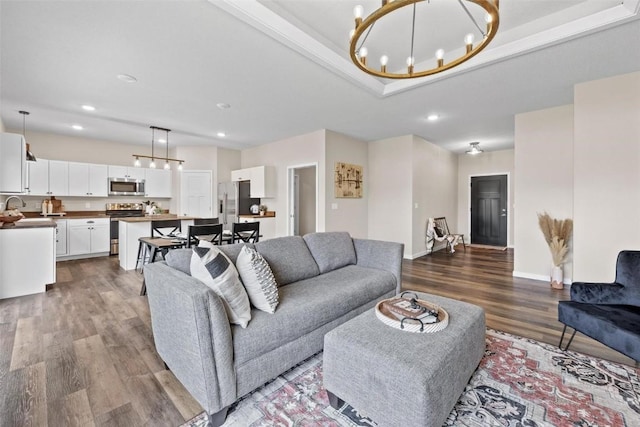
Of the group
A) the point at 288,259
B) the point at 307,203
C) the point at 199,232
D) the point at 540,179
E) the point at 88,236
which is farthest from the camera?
the point at 307,203

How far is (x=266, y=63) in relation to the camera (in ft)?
9.25

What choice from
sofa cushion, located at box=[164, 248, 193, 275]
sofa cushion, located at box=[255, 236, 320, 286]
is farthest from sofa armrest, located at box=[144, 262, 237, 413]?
sofa cushion, located at box=[255, 236, 320, 286]

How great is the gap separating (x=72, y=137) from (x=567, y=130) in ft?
30.4

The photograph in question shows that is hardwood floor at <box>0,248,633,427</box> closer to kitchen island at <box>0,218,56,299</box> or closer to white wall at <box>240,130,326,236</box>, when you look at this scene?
kitchen island at <box>0,218,56,299</box>

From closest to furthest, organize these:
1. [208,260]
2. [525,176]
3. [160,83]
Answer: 1. [208,260]
2. [160,83]
3. [525,176]

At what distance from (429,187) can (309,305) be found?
212 inches

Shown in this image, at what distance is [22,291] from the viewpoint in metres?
3.46

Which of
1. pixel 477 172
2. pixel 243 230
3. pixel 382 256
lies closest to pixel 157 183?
pixel 243 230

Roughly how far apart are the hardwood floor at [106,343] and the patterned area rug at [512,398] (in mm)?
334

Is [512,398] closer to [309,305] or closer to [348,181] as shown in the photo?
[309,305]

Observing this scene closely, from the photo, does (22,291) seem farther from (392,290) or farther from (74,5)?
(392,290)

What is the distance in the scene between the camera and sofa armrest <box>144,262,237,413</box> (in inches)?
54.4

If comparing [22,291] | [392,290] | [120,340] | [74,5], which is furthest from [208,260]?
[22,291]

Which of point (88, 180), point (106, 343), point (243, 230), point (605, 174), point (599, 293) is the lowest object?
point (106, 343)
